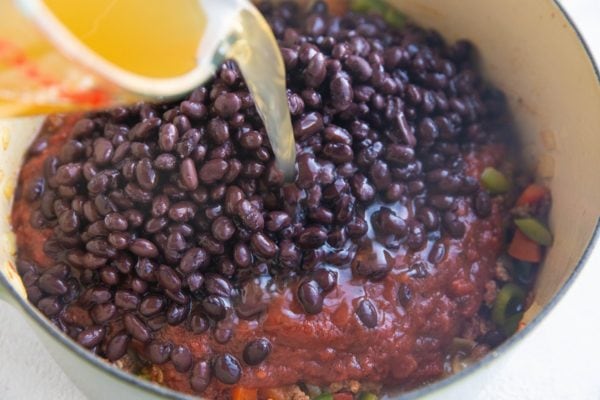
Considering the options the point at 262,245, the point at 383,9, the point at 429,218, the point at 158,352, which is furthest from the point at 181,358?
the point at 383,9

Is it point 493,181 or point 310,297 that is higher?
point 493,181

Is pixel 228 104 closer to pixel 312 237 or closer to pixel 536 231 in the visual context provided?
pixel 312 237

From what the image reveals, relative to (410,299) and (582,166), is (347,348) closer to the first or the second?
(410,299)

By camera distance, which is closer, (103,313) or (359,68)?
(103,313)

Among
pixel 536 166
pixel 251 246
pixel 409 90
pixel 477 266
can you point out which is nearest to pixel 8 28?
pixel 251 246

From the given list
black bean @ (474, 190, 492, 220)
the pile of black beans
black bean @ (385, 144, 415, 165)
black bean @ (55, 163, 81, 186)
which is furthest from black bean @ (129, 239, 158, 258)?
black bean @ (474, 190, 492, 220)

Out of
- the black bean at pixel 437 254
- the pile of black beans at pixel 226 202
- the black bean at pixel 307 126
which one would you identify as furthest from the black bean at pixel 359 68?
the black bean at pixel 437 254
